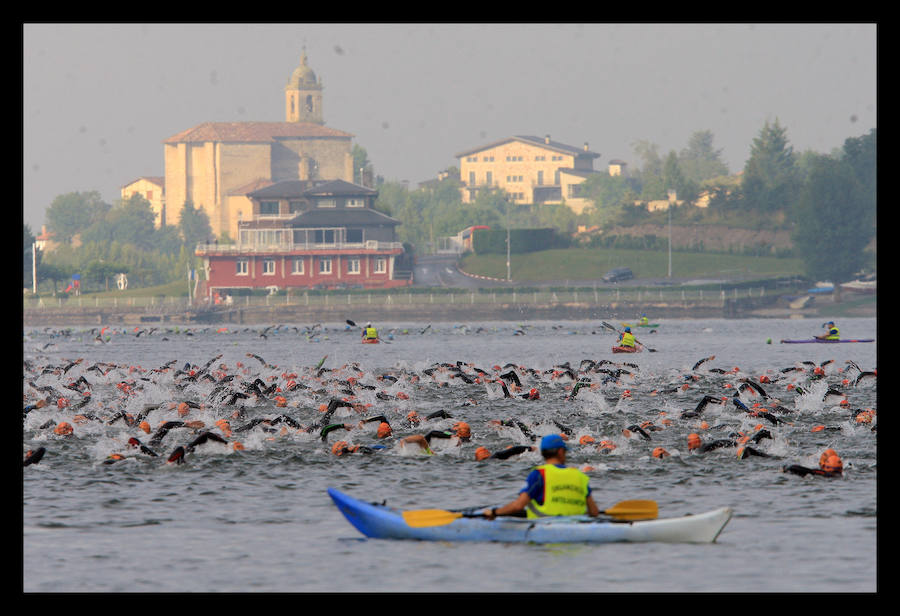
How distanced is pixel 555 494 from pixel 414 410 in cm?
2079

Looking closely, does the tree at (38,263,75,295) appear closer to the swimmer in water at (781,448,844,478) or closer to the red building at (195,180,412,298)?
the red building at (195,180,412,298)

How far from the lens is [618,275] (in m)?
172

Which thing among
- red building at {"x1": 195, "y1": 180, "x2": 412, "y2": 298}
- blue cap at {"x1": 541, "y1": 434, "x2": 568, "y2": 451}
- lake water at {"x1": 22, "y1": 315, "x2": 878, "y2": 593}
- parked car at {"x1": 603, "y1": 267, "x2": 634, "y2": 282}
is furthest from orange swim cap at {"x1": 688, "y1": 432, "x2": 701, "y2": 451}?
parked car at {"x1": 603, "y1": 267, "x2": 634, "y2": 282}

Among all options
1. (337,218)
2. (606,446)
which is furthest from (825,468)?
(337,218)

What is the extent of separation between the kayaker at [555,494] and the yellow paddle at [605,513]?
514 millimetres

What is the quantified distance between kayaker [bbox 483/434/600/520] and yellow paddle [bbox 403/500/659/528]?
Result: 514 mm

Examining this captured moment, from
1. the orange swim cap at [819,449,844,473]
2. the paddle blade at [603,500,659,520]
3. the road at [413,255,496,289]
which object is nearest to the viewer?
the paddle blade at [603,500,659,520]

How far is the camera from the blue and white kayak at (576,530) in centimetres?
1950

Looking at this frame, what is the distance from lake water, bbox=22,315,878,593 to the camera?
18.2m

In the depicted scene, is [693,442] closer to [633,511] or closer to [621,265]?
[633,511]

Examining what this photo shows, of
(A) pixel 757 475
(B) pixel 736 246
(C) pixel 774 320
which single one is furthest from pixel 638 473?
(B) pixel 736 246

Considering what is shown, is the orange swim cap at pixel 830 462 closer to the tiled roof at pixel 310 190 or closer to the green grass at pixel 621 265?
the green grass at pixel 621 265

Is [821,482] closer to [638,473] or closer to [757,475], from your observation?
[757,475]
